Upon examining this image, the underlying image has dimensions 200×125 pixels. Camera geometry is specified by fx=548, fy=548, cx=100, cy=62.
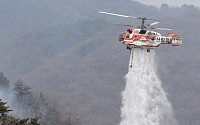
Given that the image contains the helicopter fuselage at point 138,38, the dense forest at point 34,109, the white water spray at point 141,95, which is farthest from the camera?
the dense forest at point 34,109

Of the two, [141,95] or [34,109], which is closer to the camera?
[141,95]

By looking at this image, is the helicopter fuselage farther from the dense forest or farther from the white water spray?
the dense forest

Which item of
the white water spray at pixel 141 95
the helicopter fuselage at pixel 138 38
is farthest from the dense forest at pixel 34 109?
the helicopter fuselage at pixel 138 38

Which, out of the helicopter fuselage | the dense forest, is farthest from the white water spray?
the dense forest

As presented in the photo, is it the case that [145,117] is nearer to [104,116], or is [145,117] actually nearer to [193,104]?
[104,116]

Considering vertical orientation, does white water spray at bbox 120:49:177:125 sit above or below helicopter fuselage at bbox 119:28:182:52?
below

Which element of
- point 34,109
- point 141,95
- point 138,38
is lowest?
point 34,109

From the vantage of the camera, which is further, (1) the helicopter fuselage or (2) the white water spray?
(2) the white water spray

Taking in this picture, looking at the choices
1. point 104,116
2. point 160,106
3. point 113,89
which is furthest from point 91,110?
point 160,106

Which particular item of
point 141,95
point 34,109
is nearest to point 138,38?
point 141,95

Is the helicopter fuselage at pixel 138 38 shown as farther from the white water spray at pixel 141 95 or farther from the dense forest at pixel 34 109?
the dense forest at pixel 34 109

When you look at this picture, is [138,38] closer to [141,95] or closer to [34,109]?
[141,95]

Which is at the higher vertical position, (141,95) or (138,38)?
(138,38)
